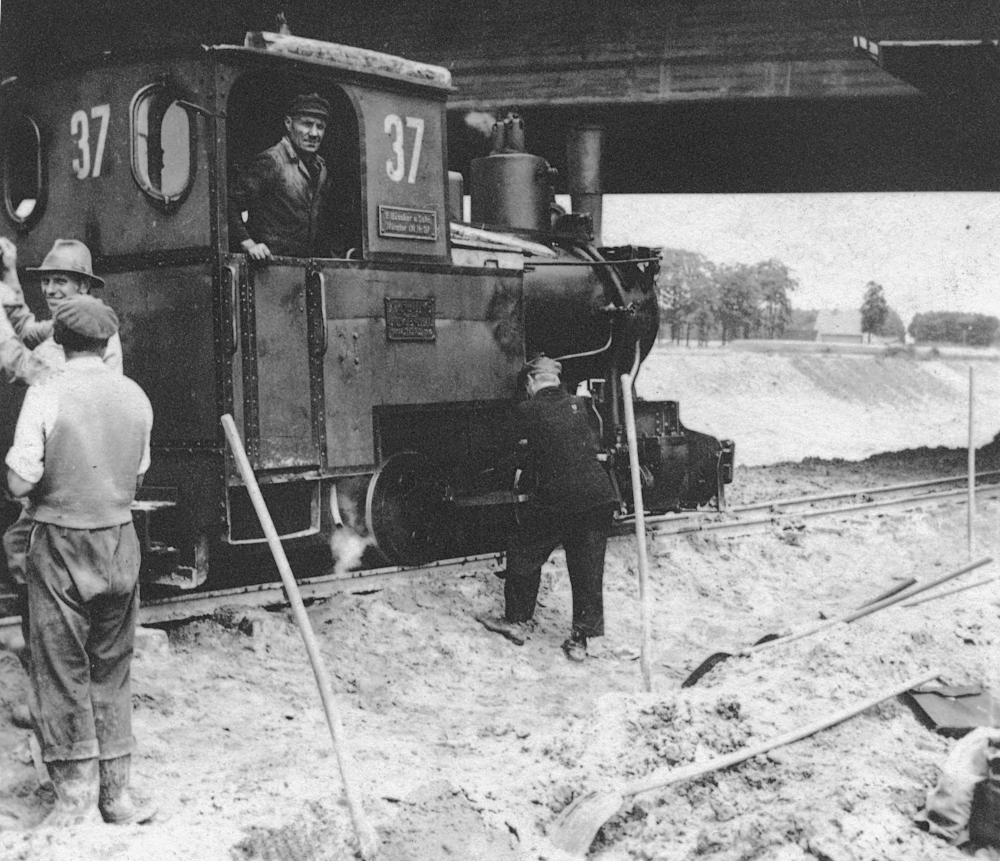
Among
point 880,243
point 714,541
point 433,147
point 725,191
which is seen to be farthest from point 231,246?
point 880,243

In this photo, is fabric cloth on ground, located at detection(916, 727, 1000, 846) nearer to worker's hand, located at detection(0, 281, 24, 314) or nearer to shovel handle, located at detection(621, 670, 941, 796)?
shovel handle, located at detection(621, 670, 941, 796)

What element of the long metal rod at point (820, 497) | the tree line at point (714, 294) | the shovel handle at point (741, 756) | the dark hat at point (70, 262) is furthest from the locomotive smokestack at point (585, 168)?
the tree line at point (714, 294)

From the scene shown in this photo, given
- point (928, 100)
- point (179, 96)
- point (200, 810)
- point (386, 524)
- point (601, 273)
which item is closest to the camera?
point (200, 810)

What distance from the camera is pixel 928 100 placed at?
47.5 feet

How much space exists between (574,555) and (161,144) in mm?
3403

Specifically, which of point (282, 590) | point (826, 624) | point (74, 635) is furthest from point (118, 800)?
point (826, 624)

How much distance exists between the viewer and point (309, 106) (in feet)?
21.5

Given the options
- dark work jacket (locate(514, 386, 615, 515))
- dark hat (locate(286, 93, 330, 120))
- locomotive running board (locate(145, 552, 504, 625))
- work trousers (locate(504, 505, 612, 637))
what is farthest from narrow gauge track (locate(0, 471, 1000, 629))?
dark hat (locate(286, 93, 330, 120))

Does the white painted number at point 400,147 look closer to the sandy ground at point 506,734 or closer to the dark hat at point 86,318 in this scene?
the sandy ground at point 506,734

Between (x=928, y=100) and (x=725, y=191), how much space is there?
5.55 meters

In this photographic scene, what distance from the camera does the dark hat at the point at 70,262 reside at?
16.6 ft

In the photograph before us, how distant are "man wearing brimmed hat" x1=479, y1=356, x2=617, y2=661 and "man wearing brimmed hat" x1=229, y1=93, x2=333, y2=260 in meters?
1.78

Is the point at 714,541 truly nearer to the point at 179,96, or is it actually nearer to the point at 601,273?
the point at 601,273

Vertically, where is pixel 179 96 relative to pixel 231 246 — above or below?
above
